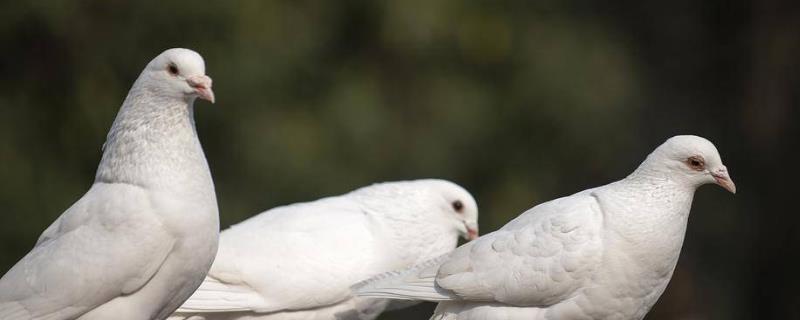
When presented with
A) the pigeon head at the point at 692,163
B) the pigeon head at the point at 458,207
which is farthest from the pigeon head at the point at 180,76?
the pigeon head at the point at 458,207

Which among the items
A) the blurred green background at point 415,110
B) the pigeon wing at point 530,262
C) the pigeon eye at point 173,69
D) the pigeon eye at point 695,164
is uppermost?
the pigeon eye at point 173,69

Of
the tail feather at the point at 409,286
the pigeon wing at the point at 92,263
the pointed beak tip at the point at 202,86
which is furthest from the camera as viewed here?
the tail feather at the point at 409,286

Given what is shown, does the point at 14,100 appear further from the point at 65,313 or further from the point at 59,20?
the point at 65,313

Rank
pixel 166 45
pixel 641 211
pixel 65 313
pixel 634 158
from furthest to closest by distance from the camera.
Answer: pixel 634 158
pixel 166 45
pixel 641 211
pixel 65 313

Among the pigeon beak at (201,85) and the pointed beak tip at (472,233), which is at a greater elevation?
the pigeon beak at (201,85)

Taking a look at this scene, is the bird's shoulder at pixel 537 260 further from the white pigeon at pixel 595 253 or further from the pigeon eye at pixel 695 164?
the pigeon eye at pixel 695 164

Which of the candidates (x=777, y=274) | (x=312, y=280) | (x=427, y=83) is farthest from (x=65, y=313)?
(x=777, y=274)

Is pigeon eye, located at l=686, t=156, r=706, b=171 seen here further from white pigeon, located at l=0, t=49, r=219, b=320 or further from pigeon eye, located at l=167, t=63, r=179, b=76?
pigeon eye, located at l=167, t=63, r=179, b=76

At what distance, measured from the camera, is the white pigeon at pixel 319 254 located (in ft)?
20.8

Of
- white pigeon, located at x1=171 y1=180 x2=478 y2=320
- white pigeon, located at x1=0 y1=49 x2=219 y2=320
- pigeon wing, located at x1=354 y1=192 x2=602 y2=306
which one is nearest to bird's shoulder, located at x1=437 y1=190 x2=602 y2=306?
pigeon wing, located at x1=354 y1=192 x2=602 y2=306

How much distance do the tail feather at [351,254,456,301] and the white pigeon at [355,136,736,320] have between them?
0.01 metres

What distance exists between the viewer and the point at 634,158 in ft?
49.2

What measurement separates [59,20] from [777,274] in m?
8.50

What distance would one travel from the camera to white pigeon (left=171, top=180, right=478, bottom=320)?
6.34m
